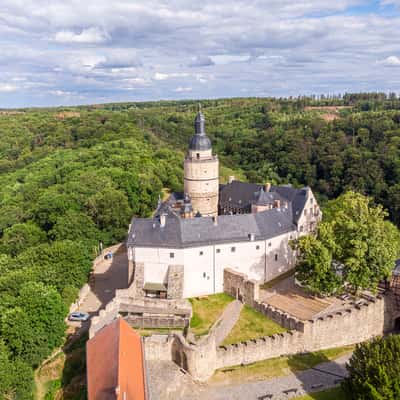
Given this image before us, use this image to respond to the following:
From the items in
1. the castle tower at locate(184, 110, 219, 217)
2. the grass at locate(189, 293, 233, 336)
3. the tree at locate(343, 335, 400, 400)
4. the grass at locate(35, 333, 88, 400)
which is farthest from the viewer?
the castle tower at locate(184, 110, 219, 217)

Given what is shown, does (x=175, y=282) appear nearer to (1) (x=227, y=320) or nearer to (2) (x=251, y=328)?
(1) (x=227, y=320)

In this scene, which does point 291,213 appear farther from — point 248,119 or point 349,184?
point 248,119

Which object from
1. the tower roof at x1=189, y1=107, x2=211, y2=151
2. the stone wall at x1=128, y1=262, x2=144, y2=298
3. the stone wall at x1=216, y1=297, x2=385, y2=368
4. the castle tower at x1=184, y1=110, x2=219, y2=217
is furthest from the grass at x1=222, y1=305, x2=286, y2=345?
the tower roof at x1=189, y1=107, x2=211, y2=151

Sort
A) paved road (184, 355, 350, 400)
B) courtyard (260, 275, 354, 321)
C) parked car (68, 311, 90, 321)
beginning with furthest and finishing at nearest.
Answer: parked car (68, 311, 90, 321) < courtyard (260, 275, 354, 321) < paved road (184, 355, 350, 400)

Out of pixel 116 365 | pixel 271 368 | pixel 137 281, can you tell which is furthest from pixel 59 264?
pixel 271 368

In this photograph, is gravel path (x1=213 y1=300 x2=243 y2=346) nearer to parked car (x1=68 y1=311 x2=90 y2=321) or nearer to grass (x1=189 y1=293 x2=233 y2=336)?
grass (x1=189 y1=293 x2=233 y2=336)

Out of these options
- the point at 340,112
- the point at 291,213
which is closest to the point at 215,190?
the point at 291,213
